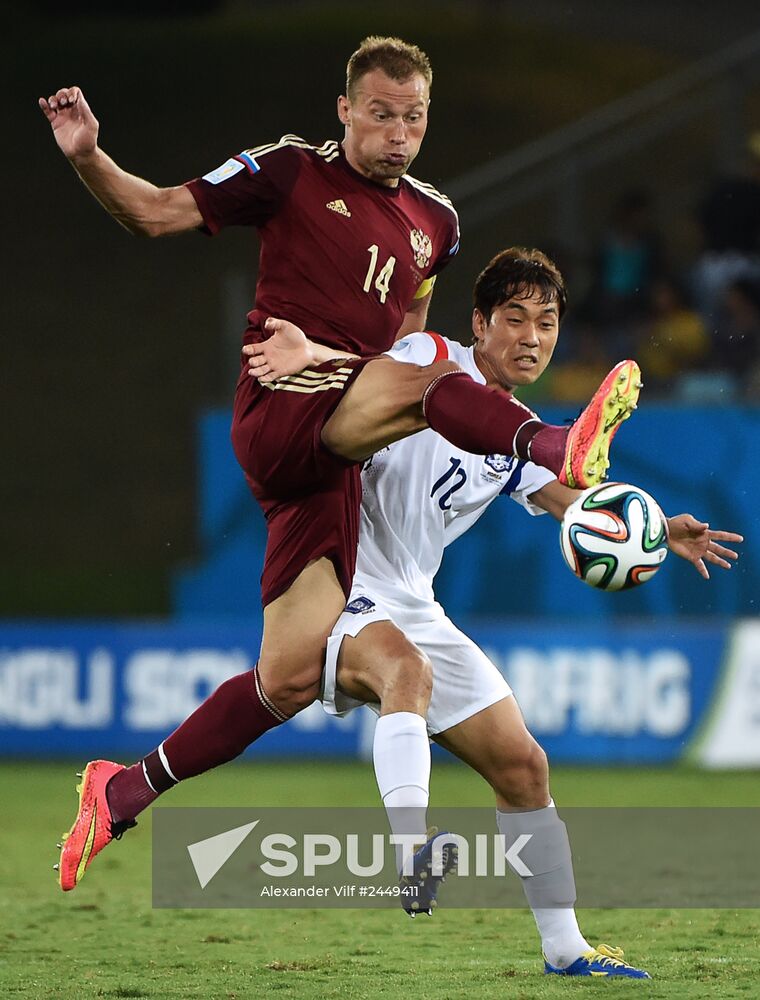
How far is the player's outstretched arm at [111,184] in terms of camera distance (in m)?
4.91

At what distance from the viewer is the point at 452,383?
478 centimetres

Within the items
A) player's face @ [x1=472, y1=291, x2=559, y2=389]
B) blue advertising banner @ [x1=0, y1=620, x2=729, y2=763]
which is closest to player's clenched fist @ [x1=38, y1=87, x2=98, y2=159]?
player's face @ [x1=472, y1=291, x2=559, y2=389]

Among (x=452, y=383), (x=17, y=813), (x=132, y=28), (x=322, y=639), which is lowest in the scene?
(x=17, y=813)

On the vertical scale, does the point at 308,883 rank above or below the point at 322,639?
below

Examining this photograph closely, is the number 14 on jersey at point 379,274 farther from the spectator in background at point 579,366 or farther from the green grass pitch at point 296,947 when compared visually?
the spectator in background at point 579,366

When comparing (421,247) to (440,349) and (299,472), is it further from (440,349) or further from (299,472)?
(299,472)

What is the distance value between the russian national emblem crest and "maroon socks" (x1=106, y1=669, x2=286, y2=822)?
1.46 meters

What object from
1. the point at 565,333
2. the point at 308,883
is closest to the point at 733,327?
the point at 565,333

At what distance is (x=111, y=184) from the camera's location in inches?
196

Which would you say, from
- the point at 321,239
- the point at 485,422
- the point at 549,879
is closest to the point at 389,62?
the point at 321,239

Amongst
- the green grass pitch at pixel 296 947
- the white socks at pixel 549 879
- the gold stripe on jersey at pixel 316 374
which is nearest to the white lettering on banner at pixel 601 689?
the green grass pitch at pixel 296 947

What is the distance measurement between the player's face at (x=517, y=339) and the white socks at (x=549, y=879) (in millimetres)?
1380

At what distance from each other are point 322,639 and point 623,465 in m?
5.79

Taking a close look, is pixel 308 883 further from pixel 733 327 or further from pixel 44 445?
pixel 44 445
